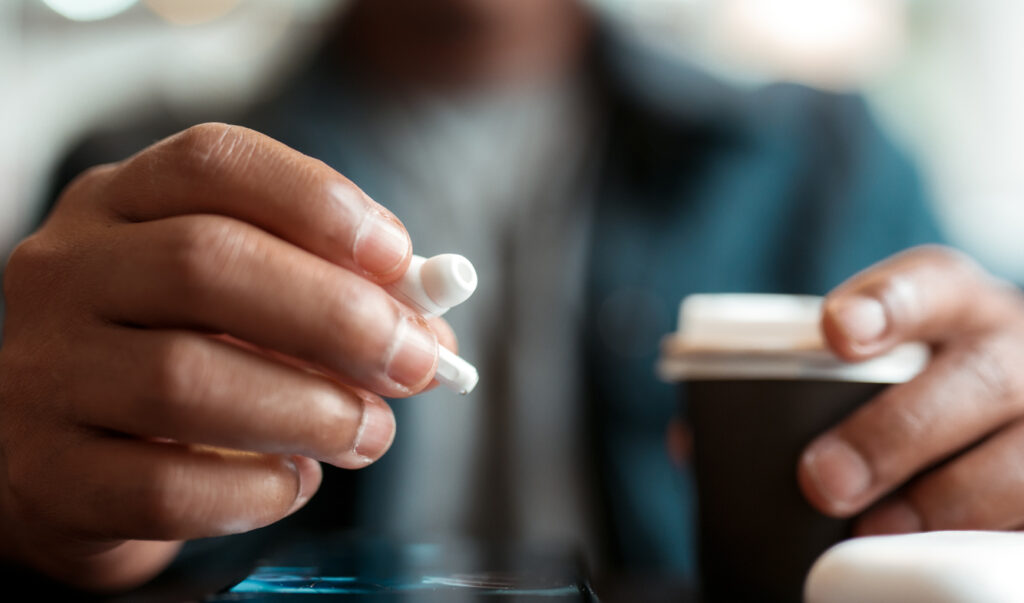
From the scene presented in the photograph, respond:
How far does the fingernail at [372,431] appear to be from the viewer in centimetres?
32

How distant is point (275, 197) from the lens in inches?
12.0

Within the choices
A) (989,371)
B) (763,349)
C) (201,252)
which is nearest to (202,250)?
(201,252)

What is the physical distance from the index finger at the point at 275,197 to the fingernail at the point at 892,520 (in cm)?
30

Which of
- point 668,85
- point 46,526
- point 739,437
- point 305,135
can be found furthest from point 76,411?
point 668,85

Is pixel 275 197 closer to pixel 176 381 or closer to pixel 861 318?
pixel 176 381

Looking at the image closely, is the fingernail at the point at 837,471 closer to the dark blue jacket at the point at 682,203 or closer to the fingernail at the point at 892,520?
the fingernail at the point at 892,520

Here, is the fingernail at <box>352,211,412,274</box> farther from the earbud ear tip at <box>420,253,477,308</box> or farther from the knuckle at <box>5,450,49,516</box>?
the knuckle at <box>5,450,49,516</box>

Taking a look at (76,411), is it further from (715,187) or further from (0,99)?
(0,99)

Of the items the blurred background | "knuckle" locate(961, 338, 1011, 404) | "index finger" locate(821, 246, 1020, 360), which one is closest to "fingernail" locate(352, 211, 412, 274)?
"index finger" locate(821, 246, 1020, 360)

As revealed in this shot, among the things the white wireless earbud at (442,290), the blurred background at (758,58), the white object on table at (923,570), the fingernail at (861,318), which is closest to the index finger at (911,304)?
the fingernail at (861,318)

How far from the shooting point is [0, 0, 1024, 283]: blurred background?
6.88 ft

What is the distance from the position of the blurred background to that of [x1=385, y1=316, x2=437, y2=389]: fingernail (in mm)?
1751

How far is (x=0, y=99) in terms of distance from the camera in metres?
2.46

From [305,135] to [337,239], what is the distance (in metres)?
0.94
